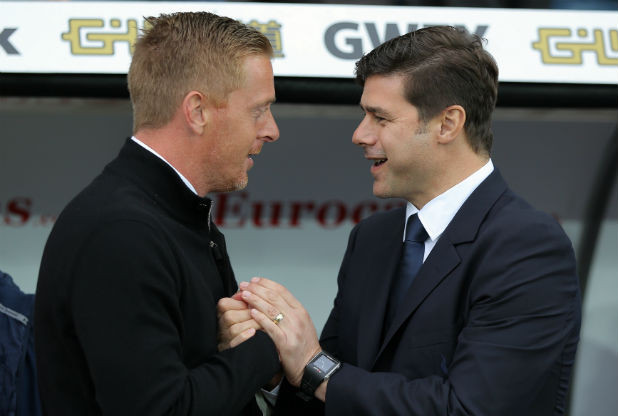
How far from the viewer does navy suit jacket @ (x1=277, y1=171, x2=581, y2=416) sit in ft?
5.63

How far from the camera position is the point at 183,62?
1720 millimetres

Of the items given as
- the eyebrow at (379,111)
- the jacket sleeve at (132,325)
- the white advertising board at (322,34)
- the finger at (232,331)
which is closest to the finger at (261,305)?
the finger at (232,331)

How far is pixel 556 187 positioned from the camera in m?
4.03

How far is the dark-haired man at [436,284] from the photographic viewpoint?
1735 mm

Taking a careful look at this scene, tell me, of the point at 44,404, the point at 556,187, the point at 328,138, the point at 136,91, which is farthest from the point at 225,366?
the point at 556,187

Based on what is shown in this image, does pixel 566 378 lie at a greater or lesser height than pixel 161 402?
lesser

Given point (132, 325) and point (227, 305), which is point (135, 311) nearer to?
point (132, 325)

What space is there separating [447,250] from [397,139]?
1.18 feet

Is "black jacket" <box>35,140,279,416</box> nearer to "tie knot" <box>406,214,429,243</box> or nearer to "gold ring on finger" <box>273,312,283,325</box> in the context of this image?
"gold ring on finger" <box>273,312,283,325</box>

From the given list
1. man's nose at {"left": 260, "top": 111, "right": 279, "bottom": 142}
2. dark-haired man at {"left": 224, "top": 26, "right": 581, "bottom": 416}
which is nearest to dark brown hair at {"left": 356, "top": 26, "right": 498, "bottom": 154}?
dark-haired man at {"left": 224, "top": 26, "right": 581, "bottom": 416}

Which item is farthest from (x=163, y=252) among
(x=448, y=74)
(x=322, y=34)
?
(x=322, y=34)

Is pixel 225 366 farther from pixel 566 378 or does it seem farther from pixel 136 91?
pixel 566 378

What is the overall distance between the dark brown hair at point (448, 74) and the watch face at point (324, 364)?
68cm

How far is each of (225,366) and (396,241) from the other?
29.0 inches
